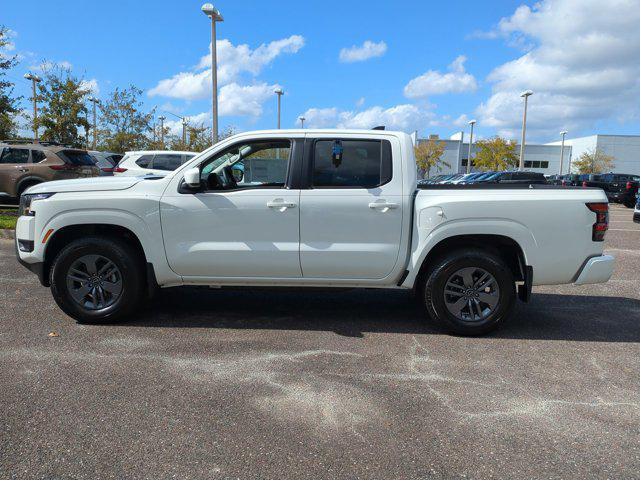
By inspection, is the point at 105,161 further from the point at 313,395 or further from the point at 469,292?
the point at 313,395

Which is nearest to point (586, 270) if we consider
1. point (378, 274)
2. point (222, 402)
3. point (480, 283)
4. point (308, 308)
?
point (480, 283)

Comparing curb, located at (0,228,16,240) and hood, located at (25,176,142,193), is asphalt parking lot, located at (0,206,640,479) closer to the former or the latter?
hood, located at (25,176,142,193)

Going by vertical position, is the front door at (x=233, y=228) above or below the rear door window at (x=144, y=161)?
below

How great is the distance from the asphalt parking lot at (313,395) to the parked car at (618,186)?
21.3 meters

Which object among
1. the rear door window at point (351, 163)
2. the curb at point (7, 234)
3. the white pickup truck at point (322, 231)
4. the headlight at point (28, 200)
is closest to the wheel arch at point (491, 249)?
the white pickup truck at point (322, 231)

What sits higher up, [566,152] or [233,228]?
[566,152]

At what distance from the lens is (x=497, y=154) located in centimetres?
6406

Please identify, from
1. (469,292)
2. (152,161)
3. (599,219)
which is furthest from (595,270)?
(152,161)

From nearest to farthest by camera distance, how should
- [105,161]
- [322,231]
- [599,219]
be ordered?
1. [599,219]
2. [322,231]
3. [105,161]

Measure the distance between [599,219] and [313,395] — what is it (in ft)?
10.2

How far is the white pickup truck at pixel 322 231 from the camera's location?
478 cm

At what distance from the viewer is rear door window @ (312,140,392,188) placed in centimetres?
491

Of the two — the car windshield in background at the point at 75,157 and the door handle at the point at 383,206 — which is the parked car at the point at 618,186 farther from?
the door handle at the point at 383,206

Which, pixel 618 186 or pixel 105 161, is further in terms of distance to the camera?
pixel 618 186
